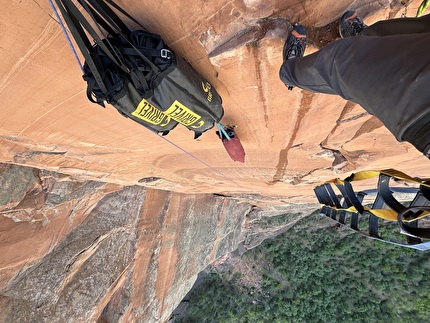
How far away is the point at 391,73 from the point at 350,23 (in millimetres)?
767

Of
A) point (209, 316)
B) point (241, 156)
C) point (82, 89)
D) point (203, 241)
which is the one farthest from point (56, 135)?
point (209, 316)

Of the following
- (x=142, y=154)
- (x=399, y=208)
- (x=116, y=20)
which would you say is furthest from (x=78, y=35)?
(x=399, y=208)

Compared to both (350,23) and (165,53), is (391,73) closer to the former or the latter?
(350,23)

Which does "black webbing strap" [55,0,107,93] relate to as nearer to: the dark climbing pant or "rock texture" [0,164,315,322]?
the dark climbing pant

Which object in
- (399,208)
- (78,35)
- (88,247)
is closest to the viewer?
(78,35)

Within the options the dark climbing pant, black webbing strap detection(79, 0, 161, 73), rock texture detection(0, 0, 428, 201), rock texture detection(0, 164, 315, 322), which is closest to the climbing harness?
rock texture detection(0, 0, 428, 201)

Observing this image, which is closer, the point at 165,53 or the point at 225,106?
the point at 165,53

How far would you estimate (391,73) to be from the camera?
100 cm

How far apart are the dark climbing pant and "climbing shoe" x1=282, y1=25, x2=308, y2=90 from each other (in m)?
0.19

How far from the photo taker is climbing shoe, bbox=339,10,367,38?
1.54 metres

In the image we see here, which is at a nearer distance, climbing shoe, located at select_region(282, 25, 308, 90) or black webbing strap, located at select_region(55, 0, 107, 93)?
black webbing strap, located at select_region(55, 0, 107, 93)

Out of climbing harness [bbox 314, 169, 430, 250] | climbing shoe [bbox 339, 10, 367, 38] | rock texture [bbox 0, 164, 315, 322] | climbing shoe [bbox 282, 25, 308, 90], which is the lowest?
rock texture [bbox 0, 164, 315, 322]

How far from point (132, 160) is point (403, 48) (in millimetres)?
3314

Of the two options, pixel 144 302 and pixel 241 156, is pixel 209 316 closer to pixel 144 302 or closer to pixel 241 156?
pixel 144 302
